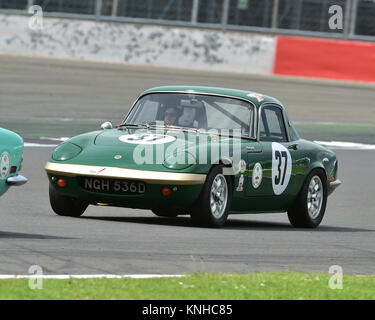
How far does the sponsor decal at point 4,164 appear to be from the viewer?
9.11 meters

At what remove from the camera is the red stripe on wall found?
34.0 meters

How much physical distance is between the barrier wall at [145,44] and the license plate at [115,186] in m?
24.4

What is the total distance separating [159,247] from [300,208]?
3539mm

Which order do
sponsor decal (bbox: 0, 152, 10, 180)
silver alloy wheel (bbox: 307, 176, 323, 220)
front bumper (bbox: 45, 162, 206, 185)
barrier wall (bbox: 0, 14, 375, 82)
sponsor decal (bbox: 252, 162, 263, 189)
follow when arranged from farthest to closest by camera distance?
barrier wall (bbox: 0, 14, 375, 82) < silver alloy wheel (bbox: 307, 176, 323, 220) < sponsor decal (bbox: 252, 162, 263, 189) < front bumper (bbox: 45, 162, 206, 185) < sponsor decal (bbox: 0, 152, 10, 180)

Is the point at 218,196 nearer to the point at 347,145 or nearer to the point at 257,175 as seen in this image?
the point at 257,175

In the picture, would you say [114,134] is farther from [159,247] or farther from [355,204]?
[355,204]

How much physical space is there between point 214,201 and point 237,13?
2659 centimetres

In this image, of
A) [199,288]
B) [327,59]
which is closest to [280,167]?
[199,288]

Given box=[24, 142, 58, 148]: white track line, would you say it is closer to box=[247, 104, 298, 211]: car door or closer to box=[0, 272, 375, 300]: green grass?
box=[247, 104, 298, 211]: car door

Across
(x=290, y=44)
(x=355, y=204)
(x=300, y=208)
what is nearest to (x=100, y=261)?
(x=300, y=208)

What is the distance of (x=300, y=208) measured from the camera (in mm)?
12781

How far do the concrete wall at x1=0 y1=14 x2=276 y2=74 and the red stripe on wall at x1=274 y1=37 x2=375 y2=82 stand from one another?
161 cm

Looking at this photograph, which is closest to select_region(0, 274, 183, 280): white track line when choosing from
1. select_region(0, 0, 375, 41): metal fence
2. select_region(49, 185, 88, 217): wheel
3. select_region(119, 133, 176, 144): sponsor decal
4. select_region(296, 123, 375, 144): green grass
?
select_region(119, 133, 176, 144): sponsor decal

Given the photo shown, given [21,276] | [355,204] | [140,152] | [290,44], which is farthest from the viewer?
[290,44]
